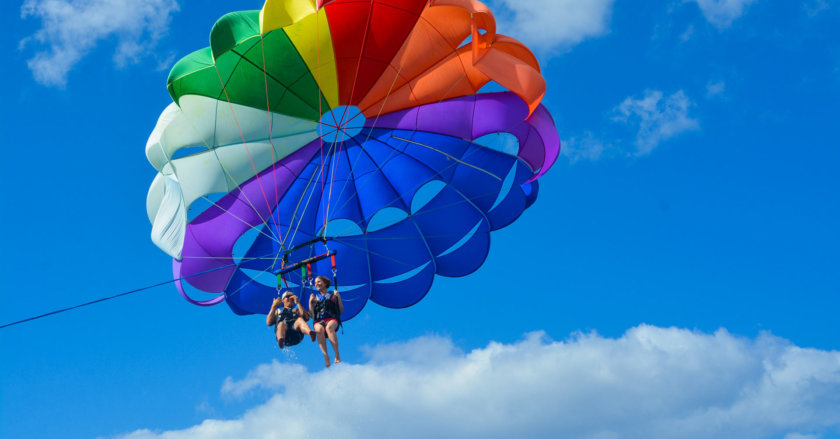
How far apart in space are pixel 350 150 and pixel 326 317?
2.90 metres

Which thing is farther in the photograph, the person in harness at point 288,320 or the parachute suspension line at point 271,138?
the parachute suspension line at point 271,138

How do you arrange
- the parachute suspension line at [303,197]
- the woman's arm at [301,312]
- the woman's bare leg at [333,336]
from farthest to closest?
1. the parachute suspension line at [303,197]
2. the woman's arm at [301,312]
3. the woman's bare leg at [333,336]

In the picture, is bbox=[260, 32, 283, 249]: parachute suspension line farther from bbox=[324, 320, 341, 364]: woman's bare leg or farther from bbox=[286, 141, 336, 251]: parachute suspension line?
bbox=[324, 320, 341, 364]: woman's bare leg

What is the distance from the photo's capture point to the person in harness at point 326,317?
11945 mm

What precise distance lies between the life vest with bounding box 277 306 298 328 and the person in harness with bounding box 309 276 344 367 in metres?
0.31

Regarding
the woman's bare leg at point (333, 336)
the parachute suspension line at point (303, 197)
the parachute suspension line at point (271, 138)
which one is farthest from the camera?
the parachute suspension line at point (303, 197)

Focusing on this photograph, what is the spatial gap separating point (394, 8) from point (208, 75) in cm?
252

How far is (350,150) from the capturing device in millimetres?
14031

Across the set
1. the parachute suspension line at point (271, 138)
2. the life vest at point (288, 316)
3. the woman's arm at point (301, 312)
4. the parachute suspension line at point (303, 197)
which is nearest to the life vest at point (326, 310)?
the woman's arm at point (301, 312)

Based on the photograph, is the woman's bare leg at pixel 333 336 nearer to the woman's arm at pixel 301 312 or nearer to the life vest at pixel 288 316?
the woman's arm at pixel 301 312

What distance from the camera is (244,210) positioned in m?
14.0

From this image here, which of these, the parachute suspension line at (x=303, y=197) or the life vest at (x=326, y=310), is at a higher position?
the parachute suspension line at (x=303, y=197)

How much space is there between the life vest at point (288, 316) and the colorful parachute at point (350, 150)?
634mm

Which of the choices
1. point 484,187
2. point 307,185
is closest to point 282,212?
point 307,185
